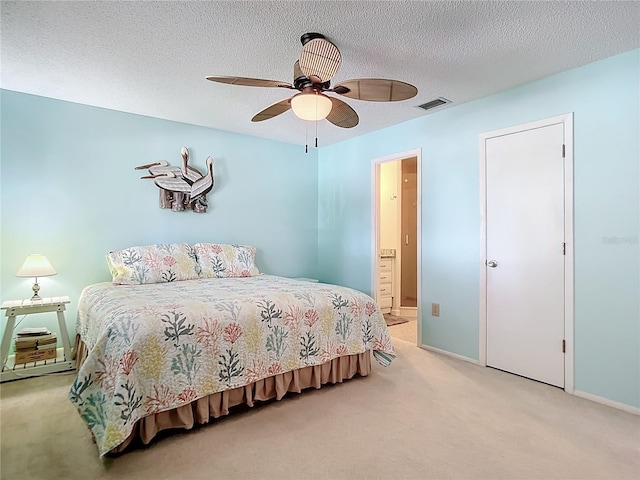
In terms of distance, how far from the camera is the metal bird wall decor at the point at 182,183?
12.2ft

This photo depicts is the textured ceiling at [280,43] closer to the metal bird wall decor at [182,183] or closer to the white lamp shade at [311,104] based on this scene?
the white lamp shade at [311,104]

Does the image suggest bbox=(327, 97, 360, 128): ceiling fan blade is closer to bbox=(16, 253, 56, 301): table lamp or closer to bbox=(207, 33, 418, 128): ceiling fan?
bbox=(207, 33, 418, 128): ceiling fan

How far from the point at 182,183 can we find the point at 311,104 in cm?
221

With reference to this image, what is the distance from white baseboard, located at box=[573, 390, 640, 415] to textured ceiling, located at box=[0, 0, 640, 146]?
7.51 ft

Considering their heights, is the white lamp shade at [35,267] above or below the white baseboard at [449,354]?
above

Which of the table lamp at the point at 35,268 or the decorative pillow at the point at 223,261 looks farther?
the decorative pillow at the point at 223,261

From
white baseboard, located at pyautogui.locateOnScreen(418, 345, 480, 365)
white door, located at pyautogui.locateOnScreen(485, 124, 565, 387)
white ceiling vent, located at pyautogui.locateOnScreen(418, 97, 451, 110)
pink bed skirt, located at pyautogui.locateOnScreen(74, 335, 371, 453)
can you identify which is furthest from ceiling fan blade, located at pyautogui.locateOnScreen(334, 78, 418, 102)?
white baseboard, located at pyautogui.locateOnScreen(418, 345, 480, 365)

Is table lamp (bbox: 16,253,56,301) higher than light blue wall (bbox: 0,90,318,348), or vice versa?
light blue wall (bbox: 0,90,318,348)

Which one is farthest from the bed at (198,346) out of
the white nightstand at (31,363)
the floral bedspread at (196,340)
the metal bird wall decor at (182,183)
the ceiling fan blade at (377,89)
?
the ceiling fan blade at (377,89)

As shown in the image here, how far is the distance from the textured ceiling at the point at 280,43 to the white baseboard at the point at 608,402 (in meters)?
2.29

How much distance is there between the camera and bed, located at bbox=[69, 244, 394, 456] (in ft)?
5.65

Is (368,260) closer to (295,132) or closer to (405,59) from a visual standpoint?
(295,132)

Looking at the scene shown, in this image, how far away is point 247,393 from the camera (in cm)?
218

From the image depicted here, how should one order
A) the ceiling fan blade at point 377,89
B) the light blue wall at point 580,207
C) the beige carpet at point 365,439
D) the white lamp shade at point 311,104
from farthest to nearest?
the light blue wall at point 580,207 < the white lamp shade at point 311,104 < the ceiling fan blade at point 377,89 < the beige carpet at point 365,439
